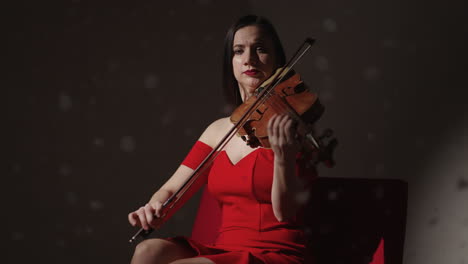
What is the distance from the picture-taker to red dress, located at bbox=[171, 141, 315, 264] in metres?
1.19

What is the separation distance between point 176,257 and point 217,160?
319mm

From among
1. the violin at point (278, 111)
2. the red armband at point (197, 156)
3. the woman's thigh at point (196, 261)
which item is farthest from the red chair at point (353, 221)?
the woman's thigh at point (196, 261)

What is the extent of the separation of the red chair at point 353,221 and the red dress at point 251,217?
6.9 inches

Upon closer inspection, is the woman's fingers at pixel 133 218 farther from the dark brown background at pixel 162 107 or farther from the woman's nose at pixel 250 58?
the dark brown background at pixel 162 107

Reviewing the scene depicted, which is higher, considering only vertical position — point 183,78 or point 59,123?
A: point 183,78

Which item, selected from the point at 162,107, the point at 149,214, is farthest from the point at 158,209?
the point at 162,107

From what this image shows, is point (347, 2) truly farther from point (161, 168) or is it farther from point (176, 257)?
point (176, 257)

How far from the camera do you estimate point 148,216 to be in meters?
1.17

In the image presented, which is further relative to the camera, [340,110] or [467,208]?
[340,110]

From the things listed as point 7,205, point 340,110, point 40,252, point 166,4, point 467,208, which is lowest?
point 40,252

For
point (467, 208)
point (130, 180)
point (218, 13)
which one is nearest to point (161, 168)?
point (130, 180)

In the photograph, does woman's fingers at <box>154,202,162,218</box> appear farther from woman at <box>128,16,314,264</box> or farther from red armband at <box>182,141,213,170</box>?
red armband at <box>182,141,213,170</box>

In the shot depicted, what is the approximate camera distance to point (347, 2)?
1.76 meters

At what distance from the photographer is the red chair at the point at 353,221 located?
135 centimetres
